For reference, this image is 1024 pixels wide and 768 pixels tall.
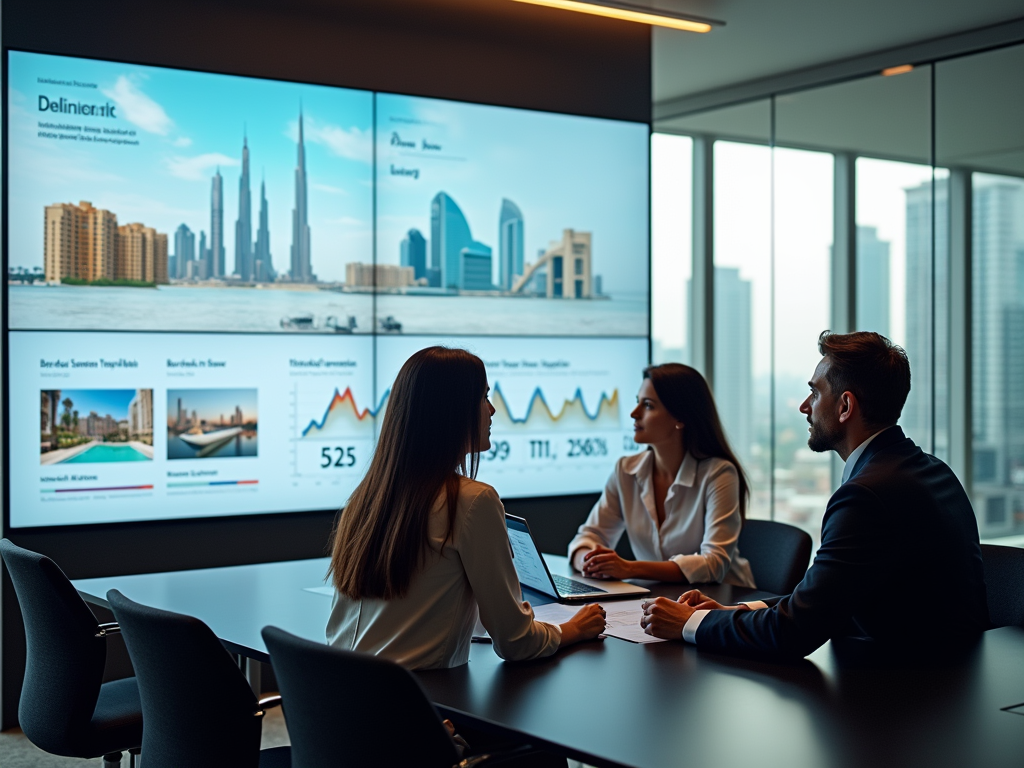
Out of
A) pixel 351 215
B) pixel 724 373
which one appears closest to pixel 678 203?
pixel 724 373

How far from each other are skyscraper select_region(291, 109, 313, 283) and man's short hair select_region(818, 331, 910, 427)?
2.75 metres

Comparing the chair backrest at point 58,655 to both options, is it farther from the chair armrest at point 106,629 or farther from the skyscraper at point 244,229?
the skyscraper at point 244,229

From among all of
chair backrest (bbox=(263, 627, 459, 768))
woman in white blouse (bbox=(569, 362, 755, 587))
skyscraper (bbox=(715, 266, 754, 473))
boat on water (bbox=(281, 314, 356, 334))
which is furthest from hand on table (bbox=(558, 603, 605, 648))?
skyscraper (bbox=(715, 266, 754, 473))

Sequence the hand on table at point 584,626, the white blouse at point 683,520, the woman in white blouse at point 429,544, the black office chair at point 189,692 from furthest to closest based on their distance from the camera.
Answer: the white blouse at point 683,520, the hand on table at point 584,626, the woman in white blouse at point 429,544, the black office chair at point 189,692

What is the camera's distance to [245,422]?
14.7 ft

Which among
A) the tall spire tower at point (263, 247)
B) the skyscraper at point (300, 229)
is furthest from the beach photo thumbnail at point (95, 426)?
the skyscraper at point (300, 229)

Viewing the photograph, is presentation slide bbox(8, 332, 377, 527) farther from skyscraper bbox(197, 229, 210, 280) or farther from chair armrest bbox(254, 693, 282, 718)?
chair armrest bbox(254, 693, 282, 718)

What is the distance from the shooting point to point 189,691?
2115 mm

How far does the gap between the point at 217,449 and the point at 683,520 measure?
2.07 metres

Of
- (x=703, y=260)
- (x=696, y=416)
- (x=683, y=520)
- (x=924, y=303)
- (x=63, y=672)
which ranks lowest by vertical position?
(x=63, y=672)

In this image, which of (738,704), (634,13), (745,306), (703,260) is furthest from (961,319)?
(738,704)

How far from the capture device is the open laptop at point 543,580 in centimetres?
271

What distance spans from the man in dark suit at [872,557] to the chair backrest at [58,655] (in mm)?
1405

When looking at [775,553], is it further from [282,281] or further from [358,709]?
[282,281]
